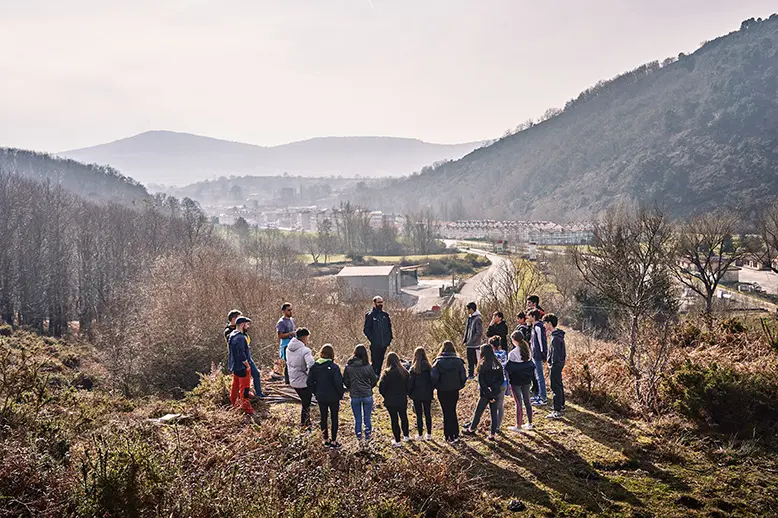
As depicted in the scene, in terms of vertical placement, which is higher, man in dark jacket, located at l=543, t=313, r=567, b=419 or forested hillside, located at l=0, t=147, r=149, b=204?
forested hillside, located at l=0, t=147, r=149, b=204

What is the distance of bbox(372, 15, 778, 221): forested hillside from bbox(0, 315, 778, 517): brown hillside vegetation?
88.0 m

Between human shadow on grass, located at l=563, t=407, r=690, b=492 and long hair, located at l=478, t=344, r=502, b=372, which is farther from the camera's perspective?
long hair, located at l=478, t=344, r=502, b=372

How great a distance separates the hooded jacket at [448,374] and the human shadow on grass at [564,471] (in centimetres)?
118

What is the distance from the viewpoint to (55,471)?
257 inches

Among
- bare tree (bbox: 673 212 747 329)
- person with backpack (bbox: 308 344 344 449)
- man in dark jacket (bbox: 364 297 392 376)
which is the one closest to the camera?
person with backpack (bbox: 308 344 344 449)

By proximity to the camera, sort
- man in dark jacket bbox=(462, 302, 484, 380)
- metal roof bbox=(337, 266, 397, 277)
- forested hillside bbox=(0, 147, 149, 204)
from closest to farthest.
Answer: man in dark jacket bbox=(462, 302, 484, 380), metal roof bbox=(337, 266, 397, 277), forested hillside bbox=(0, 147, 149, 204)

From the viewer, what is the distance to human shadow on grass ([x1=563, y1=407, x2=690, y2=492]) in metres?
7.59

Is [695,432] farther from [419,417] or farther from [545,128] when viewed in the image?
[545,128]

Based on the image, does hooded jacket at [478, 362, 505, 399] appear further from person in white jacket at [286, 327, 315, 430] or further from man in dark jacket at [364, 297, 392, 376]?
man in dark jacket at [364, 297, 392, 376]

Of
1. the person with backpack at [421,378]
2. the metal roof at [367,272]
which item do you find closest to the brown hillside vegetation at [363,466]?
the person with backpack at [421,378]

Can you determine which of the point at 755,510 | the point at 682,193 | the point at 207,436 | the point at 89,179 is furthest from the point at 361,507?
the point at 89,179

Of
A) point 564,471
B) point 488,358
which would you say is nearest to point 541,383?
point 488,358

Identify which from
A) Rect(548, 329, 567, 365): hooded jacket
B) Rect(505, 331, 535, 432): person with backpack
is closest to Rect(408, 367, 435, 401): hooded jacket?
Rect(505, 331, 535, 432): person with backpack

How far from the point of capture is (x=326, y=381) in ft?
28.1
